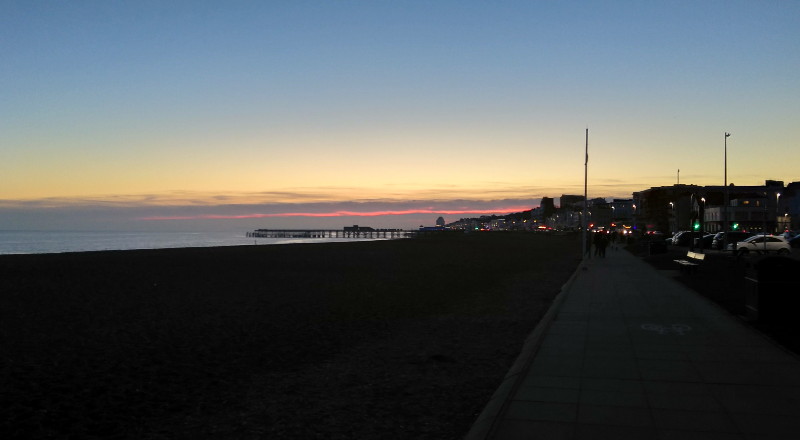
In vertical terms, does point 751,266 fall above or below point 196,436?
above

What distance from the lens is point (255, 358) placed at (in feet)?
33.8

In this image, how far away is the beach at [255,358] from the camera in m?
6.86

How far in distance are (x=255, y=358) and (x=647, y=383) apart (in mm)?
6046

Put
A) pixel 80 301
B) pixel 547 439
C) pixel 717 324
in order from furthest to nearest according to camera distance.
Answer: pixel 80 301 → pixel 717 324 → pixel 547 439

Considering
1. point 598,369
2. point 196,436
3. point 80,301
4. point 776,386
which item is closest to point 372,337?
point 598,369

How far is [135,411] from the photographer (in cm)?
733

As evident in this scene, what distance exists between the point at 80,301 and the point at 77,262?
60.1ft

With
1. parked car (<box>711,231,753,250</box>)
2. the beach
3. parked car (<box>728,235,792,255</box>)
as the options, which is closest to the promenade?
the beach

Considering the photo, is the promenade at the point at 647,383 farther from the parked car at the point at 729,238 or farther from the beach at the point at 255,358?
the parked car at the point at 729,238

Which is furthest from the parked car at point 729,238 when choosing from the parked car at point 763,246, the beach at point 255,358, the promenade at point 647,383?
the promenade at point 647,383

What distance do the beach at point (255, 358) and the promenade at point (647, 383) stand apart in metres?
0.68

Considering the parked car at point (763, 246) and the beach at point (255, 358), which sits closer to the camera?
the beach at point (255, 358)

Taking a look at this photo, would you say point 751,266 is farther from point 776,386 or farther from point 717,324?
point 776,386

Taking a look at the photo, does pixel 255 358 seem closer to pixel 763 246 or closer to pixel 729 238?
pixel 763 246
